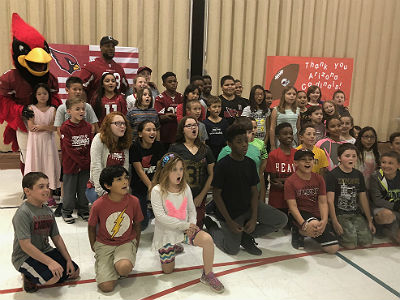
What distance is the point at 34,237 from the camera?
248 cm

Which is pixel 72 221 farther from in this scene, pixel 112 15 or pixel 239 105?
pixel 112 15

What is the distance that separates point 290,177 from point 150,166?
1.24 meters

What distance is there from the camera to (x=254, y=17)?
6.56 m

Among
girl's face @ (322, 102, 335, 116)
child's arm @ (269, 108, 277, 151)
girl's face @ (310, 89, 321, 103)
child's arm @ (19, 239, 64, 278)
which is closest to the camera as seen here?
child's arm @ (19, 239, 64, 278)

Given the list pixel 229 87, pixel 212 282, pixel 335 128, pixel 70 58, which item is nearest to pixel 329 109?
pixel 335 128

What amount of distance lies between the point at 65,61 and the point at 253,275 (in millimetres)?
4470

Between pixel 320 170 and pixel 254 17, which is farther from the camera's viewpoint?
pixel 254 17

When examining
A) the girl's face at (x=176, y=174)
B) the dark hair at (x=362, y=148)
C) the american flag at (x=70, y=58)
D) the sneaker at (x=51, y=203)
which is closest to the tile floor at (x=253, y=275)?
the sneaker at (x=51, y=203)

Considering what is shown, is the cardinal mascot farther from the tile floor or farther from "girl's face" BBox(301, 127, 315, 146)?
"girl's face" BBox(301, 127, 315, 146)

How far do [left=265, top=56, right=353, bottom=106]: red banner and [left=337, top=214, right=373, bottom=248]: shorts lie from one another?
3.82 m

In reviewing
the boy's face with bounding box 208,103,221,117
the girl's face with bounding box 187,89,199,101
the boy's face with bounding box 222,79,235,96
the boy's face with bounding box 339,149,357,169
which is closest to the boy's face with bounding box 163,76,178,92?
the girl's face with bounding box 187,89,199,101

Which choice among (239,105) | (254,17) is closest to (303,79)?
(254,17)

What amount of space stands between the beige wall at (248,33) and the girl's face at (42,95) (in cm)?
233

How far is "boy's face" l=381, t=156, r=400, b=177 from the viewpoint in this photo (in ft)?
11.4
